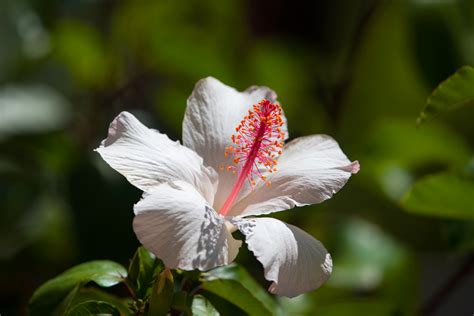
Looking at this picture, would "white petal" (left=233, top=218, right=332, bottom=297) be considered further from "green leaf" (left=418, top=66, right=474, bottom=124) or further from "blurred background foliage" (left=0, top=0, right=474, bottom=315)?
"blurred background foliage" (left=0, top=0, right=474, bottom=315)

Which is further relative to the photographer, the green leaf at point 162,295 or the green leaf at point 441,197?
the green leaf at point 441,197

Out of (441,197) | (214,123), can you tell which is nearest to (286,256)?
(214,123)

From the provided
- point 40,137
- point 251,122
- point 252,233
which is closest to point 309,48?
point 40,137

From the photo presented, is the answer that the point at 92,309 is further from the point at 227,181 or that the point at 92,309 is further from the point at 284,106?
the point at 284,106

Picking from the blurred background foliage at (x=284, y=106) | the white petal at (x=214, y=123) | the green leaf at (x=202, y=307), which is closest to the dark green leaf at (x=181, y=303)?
the green leaf at (x=202, y=307)

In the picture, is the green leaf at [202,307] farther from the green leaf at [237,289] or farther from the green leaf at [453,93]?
the green leaf at [453,93]

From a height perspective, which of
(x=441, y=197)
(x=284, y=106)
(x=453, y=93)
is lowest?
(x=284, y=106)
